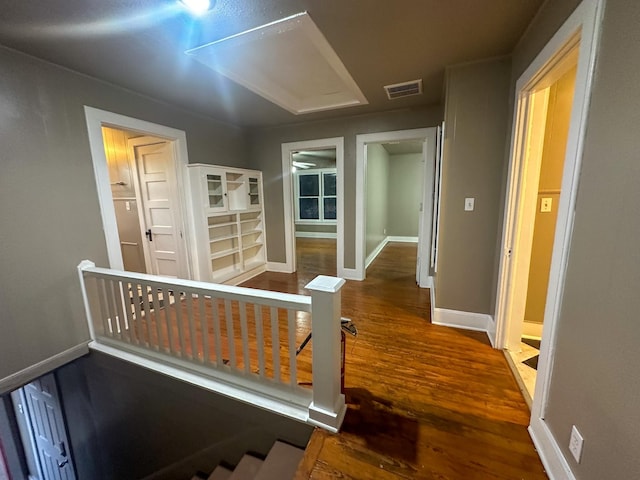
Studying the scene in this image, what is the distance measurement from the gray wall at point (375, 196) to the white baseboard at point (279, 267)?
1.37 meters

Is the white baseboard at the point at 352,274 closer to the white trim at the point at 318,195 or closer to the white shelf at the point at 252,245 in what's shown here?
the white shelf at the point at 252,245

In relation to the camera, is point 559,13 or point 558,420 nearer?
point 558,420

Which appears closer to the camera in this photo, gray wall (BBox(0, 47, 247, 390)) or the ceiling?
the ceiling

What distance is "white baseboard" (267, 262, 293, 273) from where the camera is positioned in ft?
14.7

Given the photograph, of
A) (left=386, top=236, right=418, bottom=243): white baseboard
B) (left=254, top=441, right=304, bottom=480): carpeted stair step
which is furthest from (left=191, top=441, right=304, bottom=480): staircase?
(left=386, top=236, right=418, bottom=243): white baseboard

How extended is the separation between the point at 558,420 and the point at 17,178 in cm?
357

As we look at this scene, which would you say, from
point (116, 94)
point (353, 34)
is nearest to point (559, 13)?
point (353, 34)

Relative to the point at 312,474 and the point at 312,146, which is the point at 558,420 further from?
the point at 312,146

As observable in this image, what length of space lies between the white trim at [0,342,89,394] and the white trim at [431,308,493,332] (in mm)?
3252

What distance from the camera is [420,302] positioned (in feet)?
10.2

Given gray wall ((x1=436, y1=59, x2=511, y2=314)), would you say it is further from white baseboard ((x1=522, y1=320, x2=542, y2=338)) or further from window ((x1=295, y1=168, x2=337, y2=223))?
window ((x1=295, y1=168, x2=337, y2=223))

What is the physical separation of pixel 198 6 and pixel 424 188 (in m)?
2.92

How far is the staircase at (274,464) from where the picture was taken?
143cm

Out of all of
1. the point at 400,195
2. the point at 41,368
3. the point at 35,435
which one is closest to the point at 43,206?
the point at 41,368
